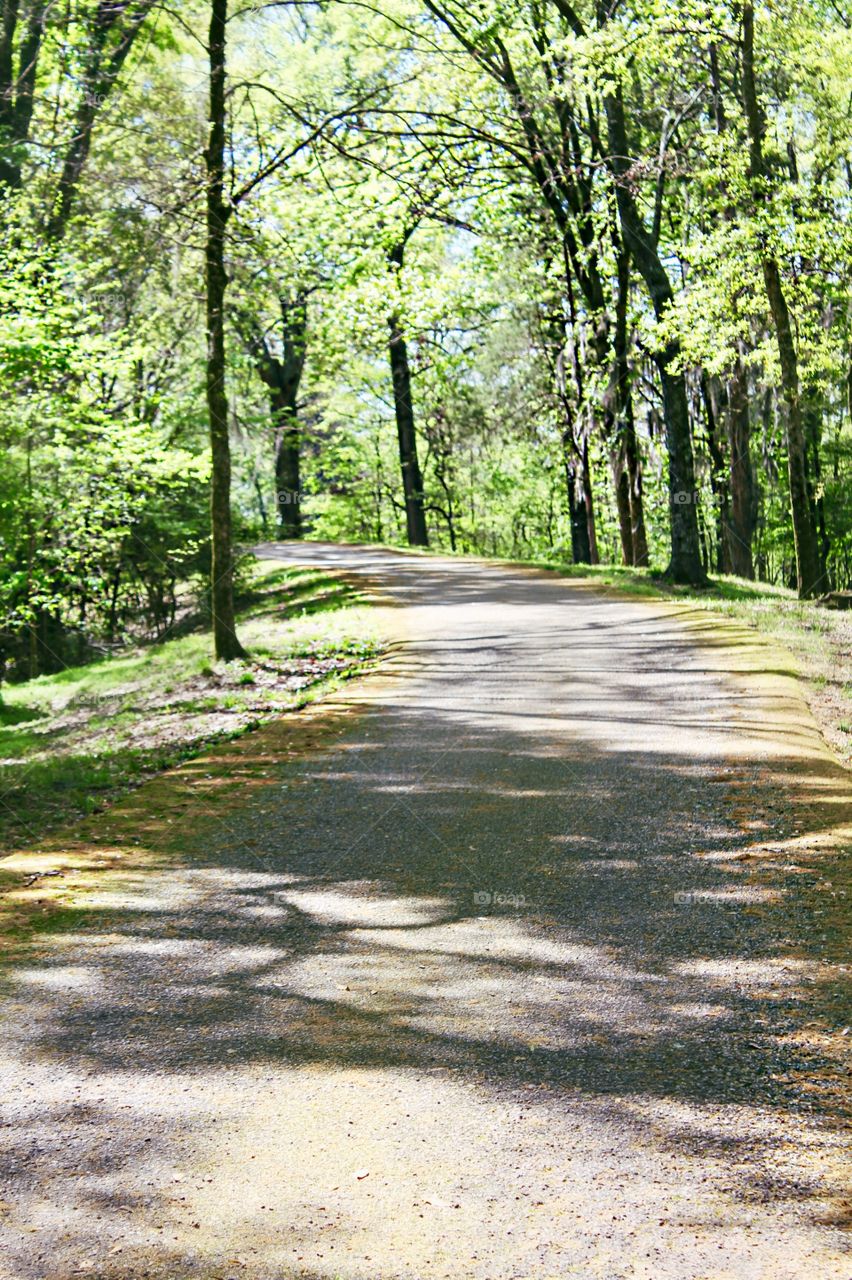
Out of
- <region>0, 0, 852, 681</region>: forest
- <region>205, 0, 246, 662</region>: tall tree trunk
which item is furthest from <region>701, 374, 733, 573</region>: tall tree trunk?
<region>205, 0, 246, 662</region>: tall tree trunk

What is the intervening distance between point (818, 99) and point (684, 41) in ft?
17.8

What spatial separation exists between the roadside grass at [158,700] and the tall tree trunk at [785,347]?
6326mm

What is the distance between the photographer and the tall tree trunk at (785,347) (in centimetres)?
1536

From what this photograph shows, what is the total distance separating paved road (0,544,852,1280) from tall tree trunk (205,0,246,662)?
18.6ft

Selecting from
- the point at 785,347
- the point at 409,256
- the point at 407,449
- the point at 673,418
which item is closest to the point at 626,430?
the point at 673,418

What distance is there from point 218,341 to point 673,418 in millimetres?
7602

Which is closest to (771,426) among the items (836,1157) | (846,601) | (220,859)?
(846,601)

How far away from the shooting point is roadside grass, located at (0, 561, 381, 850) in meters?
9.38

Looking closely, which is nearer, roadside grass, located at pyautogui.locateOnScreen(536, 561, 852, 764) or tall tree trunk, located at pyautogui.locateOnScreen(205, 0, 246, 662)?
roadside grass, located at pyautogui.locateOnScreen(536, 561, 852, 764)

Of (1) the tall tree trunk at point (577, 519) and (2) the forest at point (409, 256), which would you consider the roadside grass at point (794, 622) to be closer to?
(2) the forest at point (409, 256)

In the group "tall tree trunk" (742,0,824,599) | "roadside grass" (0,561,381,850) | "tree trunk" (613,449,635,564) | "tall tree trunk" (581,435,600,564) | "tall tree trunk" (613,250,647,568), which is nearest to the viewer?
"roadside grass" (0,561,381,850)

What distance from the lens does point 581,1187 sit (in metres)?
3.58

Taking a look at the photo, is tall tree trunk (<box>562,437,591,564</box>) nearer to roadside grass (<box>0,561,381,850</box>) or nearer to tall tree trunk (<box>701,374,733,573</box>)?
tall tree trunk (<box>701,374,733,573</box>)

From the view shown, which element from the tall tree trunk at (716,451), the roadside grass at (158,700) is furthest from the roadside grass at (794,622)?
the tall tree trunk at (716,451)
